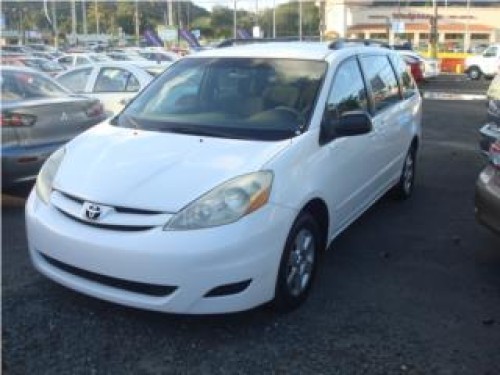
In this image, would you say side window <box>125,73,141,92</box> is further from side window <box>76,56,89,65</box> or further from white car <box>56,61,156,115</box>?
side window <box>76,56,89,65</box>

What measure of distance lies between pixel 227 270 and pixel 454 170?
6.07 m

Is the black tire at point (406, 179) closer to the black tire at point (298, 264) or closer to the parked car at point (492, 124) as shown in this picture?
the parked car at point (492, 124)

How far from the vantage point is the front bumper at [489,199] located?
4775mm

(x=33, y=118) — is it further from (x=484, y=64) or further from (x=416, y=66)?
(x=484, y=64)

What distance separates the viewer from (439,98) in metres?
20.6

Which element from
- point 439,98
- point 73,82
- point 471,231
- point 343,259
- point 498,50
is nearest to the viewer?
point 343,259

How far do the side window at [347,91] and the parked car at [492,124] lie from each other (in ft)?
Result: 8.05

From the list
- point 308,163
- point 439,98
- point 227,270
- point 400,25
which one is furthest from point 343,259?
point 400,25

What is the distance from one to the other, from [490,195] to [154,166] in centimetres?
249

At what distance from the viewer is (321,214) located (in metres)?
A: 4.58

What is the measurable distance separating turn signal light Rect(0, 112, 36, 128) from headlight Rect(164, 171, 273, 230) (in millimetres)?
3337

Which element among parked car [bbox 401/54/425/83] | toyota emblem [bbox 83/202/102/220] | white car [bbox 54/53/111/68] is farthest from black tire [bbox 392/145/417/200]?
parked car [bbox 401/54/425/83]

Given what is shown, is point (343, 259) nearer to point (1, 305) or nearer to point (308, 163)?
point (308, 163)

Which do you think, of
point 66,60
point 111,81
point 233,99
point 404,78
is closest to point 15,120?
point 233,99
